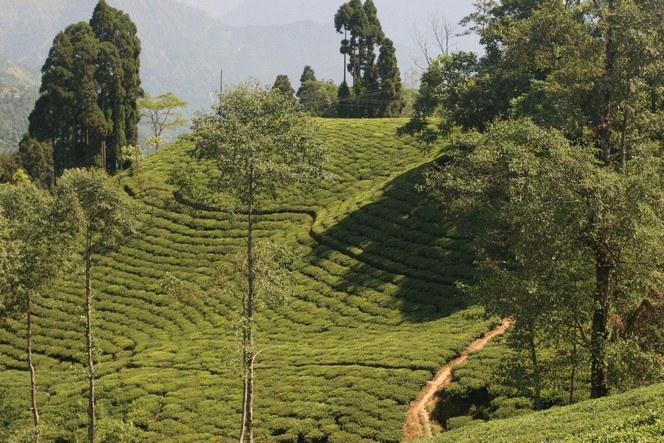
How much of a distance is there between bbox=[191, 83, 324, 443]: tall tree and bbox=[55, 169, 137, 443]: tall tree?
251 inches

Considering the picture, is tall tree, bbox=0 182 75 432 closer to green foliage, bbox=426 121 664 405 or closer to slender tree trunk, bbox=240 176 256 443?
slender tree trunk, bbox=240 176 256 443

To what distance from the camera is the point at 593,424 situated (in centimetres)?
1748

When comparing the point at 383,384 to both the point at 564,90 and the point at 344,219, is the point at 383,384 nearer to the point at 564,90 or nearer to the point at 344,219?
the point at 564,90

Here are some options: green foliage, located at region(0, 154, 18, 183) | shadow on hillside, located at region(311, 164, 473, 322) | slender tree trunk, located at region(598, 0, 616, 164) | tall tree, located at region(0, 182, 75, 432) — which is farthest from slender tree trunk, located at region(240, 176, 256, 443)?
green foliage, located at region(0, 154, 18, 183)

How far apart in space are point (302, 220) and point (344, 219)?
5.72 m

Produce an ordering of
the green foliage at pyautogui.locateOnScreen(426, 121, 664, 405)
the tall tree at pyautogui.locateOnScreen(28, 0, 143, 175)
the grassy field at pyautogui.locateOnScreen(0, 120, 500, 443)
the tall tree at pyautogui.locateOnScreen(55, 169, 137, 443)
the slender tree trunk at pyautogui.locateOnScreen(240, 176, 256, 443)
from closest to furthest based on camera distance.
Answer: the green foliage at pyautogui.locateOnScreen(426, 121, 664, 405), the slender tree trunk at pyautogui.locateOnScreen(240, 176, 256, 443), the tall tree at pyautogui.locateOnScreen(55, 169, 137, 443), the grassy field at pyautogui.locateOnScreen(0, 120, 500, 443), the tall tree at pyautogui.locateOnScreen(28, 0, 143, 175)

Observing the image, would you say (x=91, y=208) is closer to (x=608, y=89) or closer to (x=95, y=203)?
(x=95, y=203)

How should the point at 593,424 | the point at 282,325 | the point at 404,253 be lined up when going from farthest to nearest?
the point at 404,253, the point at 282,325, the point at 593,424

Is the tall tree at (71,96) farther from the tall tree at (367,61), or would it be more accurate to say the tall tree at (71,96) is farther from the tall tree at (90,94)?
the tall tree at (367,61)

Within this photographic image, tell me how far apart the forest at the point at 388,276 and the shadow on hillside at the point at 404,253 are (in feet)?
0.74

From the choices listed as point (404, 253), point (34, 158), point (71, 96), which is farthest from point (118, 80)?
point (404, 253)

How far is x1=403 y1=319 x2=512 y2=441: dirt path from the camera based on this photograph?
30719 millimetres

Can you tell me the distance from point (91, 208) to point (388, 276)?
27352 mm

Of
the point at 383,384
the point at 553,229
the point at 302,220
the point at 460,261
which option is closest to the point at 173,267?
the point at 302,220
